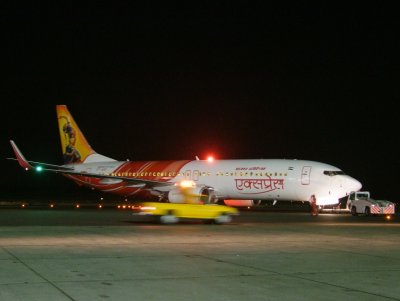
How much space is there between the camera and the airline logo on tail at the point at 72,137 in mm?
57906

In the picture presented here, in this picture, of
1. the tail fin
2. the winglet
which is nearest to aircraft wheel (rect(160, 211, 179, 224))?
the winglet

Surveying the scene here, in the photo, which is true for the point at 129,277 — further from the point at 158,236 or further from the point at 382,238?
the point at 382,238

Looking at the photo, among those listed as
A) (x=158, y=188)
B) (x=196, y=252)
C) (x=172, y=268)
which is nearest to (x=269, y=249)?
(x=196, y=252)

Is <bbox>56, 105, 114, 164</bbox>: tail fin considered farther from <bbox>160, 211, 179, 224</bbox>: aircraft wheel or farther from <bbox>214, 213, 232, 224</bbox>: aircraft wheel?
<bbox>214, 213, 232, 224</bbox>: aircraft wheel

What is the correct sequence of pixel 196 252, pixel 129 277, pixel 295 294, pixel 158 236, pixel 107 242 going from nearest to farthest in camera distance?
pixel 295 294, pixel 129 277, pixel 196 252, pixel 107 242, pixel 158 236

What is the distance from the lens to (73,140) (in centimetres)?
5803

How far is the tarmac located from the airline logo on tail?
35437 mm

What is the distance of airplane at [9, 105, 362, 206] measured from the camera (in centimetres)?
4119

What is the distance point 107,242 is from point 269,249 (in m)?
4.95

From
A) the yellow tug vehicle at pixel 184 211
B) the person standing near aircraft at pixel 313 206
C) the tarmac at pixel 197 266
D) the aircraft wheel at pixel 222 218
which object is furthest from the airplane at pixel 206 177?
the tarmac at pixel 197 266

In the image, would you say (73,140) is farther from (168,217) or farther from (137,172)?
(168,217)

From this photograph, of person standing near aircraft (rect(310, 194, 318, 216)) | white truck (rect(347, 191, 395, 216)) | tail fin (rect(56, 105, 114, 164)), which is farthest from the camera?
tail fin (rect(56, 105, 114, 164))

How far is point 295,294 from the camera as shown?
10.5 m

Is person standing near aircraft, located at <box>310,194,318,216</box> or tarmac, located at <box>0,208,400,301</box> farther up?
person standing near aircraft, located at <box>310,194,318,216</box>
